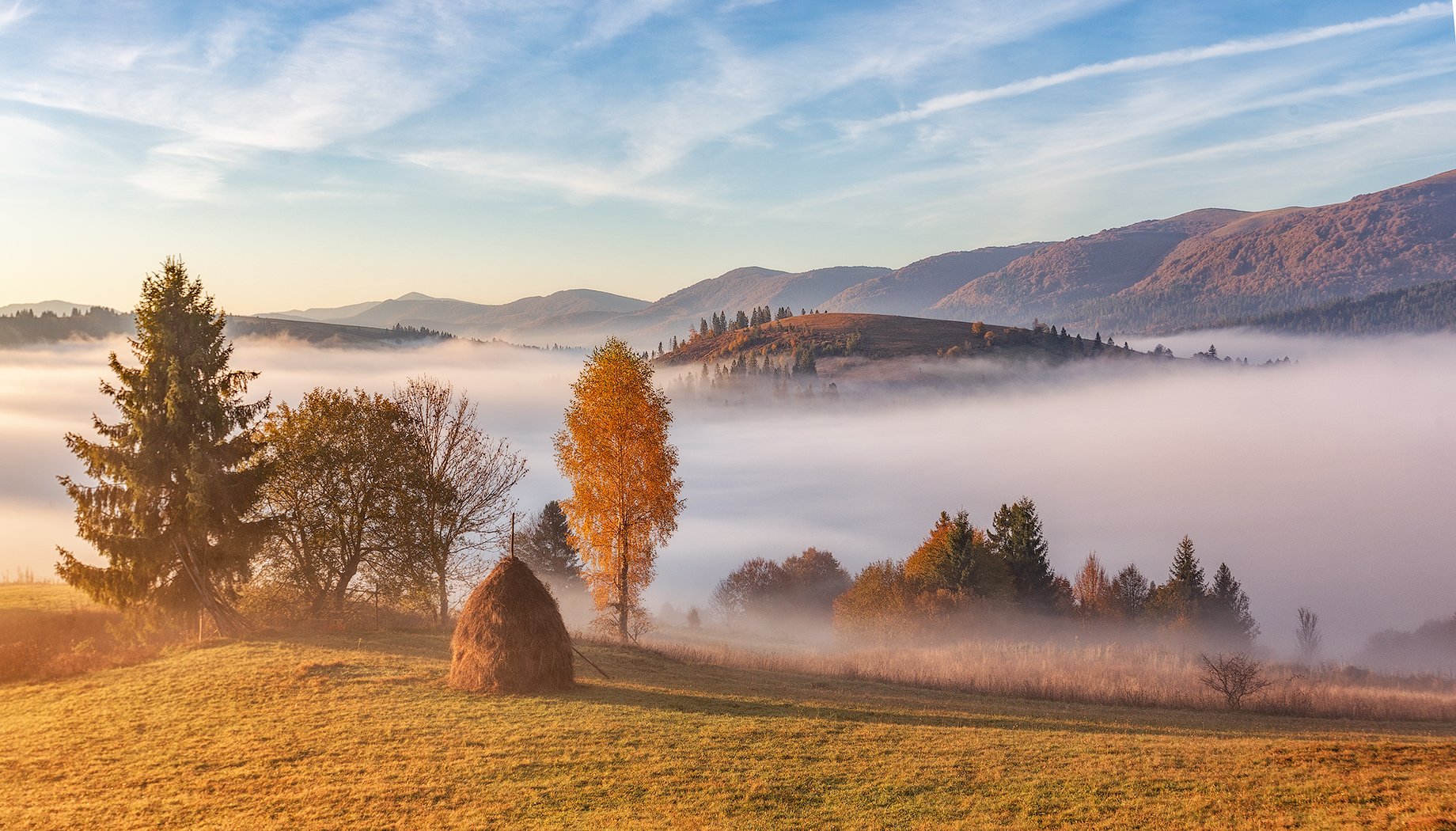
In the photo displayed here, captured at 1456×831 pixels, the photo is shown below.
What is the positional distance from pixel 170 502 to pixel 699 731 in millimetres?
25350

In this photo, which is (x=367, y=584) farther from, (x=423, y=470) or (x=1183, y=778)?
(x=1183, y=778)

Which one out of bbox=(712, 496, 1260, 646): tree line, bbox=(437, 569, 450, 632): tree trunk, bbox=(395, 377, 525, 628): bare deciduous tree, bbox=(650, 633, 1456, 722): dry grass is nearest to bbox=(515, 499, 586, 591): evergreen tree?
bbox=(712, 496, 1260, 646): tree line

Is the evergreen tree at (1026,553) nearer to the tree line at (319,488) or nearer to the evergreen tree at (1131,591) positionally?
the evergreen tree at (1131,591)

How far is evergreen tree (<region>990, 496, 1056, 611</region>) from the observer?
83688 millimetres

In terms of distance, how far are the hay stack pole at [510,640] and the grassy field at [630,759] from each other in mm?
827

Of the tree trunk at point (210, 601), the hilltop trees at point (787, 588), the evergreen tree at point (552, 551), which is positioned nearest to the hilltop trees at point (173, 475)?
the tree trunk at point (210, 601)

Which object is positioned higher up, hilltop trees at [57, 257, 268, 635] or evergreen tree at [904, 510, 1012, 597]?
hilltop trees at [57, 257, 268, 635]

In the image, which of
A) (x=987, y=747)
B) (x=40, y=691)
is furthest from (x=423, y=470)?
(x=987, y=747)

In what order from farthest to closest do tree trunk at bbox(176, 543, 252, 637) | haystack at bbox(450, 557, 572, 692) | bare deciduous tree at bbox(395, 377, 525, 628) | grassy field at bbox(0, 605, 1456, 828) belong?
bare deciduous tree at bbox(395, 377, 525, 628) → tree trunk at bbox(176, 543, 252, 637) → haystack at bbox(450, 557, 572, 692) → grassy field at bbox(0, 605, 1456, 828)

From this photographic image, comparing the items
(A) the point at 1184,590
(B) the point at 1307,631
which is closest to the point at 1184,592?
(A) the point at 1184,590

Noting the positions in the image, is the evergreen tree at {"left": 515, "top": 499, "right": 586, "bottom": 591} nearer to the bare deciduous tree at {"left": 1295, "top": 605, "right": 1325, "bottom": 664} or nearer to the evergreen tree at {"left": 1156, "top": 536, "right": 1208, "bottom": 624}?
the evergreen tree at {"left": 1156, "top": 536, "right": 1208, "bottom": 624}

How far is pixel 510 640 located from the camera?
1082 inches

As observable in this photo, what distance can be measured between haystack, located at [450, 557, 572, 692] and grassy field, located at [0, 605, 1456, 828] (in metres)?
0.83

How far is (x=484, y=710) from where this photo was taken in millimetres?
24984
